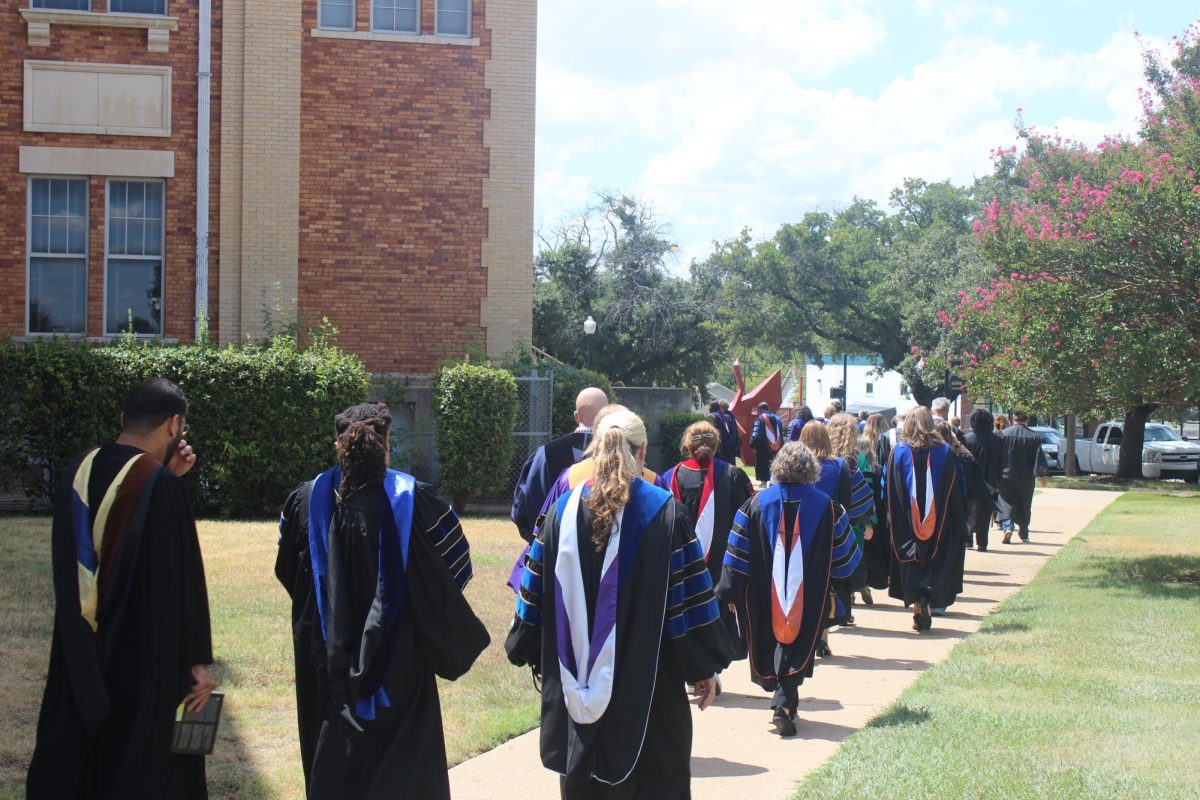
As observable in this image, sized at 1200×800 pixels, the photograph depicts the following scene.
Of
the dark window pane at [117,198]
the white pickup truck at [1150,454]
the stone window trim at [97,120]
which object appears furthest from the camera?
the white pickup truck at [1150,454]

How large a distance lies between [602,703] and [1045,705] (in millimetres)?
4570

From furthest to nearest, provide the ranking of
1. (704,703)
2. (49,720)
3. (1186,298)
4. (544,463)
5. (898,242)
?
(898,242)
(1186,298)
(544,463)
(704,703)
(49,720)

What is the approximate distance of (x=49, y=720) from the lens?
460cm

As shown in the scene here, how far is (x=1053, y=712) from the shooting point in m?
8.02

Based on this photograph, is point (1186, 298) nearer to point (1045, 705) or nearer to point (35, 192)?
point (1045, 705)

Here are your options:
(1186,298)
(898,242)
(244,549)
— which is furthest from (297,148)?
(898,242)

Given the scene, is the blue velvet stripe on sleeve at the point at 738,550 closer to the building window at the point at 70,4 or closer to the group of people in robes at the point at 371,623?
the group of people in robes at the point at 371,623

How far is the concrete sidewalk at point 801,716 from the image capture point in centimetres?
658

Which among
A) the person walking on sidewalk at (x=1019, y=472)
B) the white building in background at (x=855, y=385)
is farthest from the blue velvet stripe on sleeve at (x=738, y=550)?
the white building in background at (x=855, y=385)

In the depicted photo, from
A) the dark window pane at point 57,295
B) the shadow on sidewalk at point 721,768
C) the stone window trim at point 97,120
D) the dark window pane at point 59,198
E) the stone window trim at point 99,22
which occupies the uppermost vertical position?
the stone window trim at point 99,22

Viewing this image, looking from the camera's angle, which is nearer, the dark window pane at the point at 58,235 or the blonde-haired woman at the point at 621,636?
the blonde-haired woman at the point at 621,636

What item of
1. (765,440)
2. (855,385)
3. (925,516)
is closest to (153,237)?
(765,440)

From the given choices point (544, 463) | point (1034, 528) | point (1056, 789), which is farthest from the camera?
point (1034, 528)

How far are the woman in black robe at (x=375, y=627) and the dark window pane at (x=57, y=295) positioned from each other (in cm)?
1593
